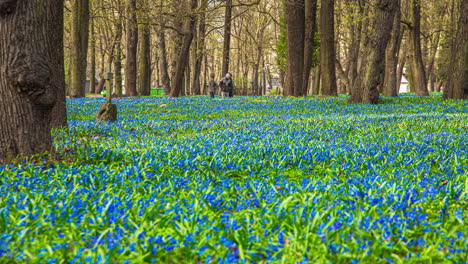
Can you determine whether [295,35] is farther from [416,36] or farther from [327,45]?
[416,36]

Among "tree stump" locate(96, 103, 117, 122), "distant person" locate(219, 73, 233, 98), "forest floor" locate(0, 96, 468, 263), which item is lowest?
"forest floor" locate(0, 96, 468, 263)

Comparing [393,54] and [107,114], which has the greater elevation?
[393,54]

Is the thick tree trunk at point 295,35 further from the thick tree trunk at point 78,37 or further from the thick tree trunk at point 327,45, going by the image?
the thick tree trunk at point 78,37

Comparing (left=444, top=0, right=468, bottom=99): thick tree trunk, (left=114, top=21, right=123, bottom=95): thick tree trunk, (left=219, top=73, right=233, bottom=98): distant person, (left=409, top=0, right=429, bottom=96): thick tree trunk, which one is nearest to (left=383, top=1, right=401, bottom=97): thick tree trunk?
(left=409, top=0, right=429, bottom=96): thick tree trunk

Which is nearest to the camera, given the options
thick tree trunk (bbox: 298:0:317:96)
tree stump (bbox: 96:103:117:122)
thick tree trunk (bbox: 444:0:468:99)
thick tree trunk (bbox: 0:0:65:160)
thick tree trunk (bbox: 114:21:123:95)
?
thick tree trunk (bbox: 0:0:65:160)

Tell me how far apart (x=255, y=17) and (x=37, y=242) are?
45.9 metres

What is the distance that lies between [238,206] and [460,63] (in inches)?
599

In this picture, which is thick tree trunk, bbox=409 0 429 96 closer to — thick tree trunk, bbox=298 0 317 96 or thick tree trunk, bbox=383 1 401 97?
thick tree trunk, bbox=383 1 401 97

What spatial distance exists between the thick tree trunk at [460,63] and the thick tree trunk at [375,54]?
3.04m

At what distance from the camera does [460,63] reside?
48.4 feet

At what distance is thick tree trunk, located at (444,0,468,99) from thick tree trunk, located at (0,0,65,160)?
49.6 ft

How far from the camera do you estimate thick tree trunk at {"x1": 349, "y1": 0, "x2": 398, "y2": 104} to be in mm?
13633

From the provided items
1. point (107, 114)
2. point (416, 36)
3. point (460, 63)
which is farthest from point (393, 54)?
point (107, 114)

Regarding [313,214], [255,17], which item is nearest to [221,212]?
[313,214]
